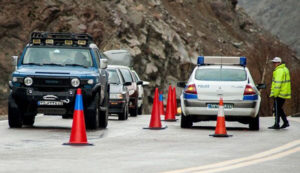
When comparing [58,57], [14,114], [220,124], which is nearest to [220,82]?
[220,124]

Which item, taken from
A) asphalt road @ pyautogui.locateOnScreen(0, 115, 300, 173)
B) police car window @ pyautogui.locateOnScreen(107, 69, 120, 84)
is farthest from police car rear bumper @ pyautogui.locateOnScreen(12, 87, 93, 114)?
police car window @ pyautogui.locateOnScreen(107, 69, 120, 84)

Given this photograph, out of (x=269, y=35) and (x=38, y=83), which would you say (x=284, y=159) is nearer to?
(x=38, y=83)

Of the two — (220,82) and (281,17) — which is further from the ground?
(281,17)

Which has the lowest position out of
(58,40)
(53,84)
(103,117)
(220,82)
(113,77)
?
(103,117)

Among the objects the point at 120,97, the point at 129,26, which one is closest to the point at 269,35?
the point at 129,26

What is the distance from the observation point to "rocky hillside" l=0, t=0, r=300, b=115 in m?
53.2

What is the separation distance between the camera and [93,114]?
1802 centimetres

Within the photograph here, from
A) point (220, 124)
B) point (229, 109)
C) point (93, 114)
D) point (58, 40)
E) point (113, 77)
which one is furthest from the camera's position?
point (113, 77)

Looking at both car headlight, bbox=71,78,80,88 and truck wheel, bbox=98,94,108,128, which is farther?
truck wheel, bbox=98,94,108,128

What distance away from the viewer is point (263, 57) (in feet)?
275

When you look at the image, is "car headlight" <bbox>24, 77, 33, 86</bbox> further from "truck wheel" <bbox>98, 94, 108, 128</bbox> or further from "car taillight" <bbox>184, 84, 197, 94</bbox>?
"car taillight" <bbox>184, 84, 197, 94</bbox>

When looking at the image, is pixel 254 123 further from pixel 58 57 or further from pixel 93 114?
pixel 58 57

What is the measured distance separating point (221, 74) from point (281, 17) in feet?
415

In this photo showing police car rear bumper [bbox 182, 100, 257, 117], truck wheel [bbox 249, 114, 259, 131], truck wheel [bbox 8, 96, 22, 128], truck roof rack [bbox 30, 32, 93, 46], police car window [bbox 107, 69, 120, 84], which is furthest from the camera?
police car window [bbox 107, 69, 120, 84]
